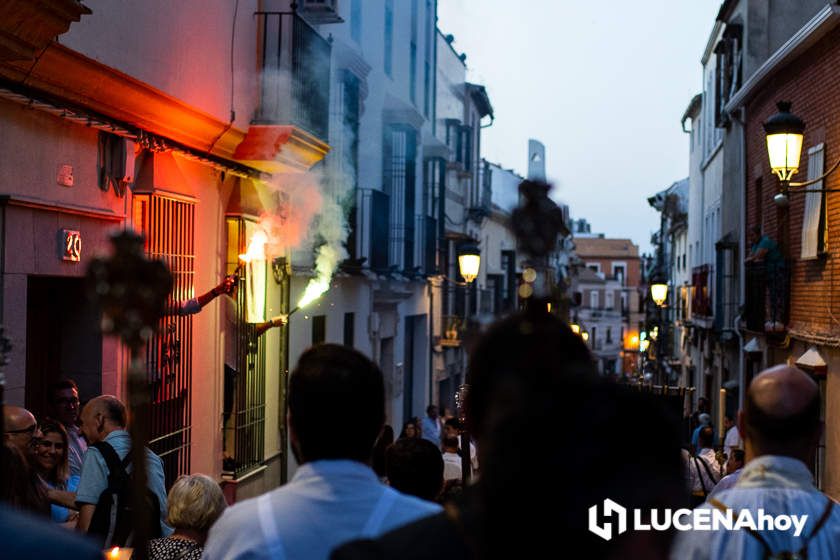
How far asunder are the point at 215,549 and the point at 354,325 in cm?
1501

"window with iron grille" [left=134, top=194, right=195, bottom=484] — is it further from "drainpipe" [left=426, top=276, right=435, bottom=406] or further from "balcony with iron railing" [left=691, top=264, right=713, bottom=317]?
"balcony with iron railing" [left=691, top=264, right=713, bottom=317]

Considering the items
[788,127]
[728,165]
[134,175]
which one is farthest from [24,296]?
[728,165]

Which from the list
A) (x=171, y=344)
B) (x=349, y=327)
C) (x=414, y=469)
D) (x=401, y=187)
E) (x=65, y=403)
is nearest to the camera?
(x=414, y=469)

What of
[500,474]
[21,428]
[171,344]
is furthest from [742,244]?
[500,474]

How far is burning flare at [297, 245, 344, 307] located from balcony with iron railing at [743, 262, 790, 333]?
19.5ft

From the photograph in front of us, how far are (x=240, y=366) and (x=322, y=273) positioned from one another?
3.33 metres

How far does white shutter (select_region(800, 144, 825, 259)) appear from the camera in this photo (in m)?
13.3

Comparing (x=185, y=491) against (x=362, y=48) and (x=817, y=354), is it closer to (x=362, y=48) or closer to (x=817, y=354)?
(x=817, y=354)

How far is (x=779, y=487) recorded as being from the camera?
3301 mm

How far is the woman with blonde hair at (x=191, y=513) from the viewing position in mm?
4754

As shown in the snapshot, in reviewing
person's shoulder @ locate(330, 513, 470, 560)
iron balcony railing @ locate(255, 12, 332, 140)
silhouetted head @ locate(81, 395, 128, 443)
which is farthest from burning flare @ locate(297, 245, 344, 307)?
person's shoulder @ locate(330, 513, 470, 560)

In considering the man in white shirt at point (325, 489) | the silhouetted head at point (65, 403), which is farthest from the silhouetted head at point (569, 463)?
the silhouetted head at point (65, 403)

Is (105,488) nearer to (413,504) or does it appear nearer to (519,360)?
(413,504)

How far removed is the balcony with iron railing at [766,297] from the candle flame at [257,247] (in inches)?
290
